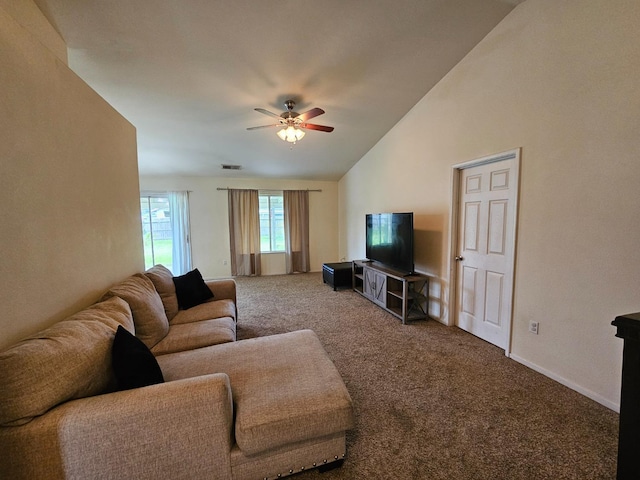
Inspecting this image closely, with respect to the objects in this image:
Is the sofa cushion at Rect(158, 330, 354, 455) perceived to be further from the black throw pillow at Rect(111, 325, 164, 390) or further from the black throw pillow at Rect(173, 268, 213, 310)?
the black throw pillow at Rect(173, 268, 213, 310)

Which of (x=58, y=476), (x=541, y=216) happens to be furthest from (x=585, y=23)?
(x=58, y=476)

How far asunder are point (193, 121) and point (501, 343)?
4.68 meters

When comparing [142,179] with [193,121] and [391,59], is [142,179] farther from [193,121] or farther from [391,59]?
[391,59]

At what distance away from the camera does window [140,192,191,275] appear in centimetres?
592

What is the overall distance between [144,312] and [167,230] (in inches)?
183

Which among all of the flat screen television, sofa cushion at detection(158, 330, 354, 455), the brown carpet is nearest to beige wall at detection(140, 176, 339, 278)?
the flat screen television

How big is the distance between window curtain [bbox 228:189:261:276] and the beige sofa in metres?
4.73

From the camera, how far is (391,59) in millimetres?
2859

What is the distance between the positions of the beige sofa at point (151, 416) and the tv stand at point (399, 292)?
2.14 metres

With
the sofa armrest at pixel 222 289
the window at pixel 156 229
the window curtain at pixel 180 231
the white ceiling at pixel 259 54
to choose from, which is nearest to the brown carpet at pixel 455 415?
the sofa armrest at pixel 222 289

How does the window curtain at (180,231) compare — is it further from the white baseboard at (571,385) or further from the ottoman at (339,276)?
the white baseboard at (571,385)

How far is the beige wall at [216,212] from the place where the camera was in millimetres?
6047

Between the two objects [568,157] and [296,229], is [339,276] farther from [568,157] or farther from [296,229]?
[568,157]

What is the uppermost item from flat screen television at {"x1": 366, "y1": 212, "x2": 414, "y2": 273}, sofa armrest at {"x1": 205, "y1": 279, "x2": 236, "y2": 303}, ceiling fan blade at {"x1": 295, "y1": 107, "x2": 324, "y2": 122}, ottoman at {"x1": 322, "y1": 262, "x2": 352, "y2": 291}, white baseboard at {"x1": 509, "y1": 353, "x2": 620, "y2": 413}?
ceiling fan blade at {"x1": 295, "y1": 107, "x2": 324, "y2": 122}
